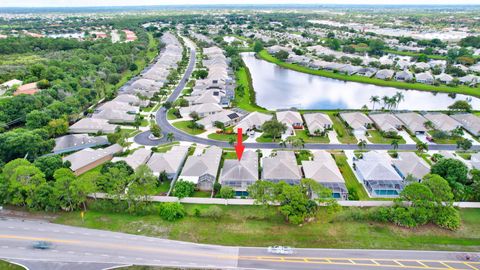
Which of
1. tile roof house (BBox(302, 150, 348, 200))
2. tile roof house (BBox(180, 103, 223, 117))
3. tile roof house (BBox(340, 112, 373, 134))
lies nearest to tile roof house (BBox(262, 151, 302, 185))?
tile roof house (BBox(302, 150, 348, 200))

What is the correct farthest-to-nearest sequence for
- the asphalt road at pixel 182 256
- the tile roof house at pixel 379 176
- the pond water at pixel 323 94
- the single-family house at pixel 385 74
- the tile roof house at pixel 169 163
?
the single-family house at pixel 385 74
the pond water at pixel 323 94
the tile roof house at pixel 169 163
the tile roof house at pixel 379 176
the asphalt road at pixel 182 256

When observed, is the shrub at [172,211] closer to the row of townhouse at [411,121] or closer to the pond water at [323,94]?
the row of townhouse at [411,121]

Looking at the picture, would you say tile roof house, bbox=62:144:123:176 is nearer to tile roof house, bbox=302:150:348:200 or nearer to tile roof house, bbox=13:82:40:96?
tile roof house, bbox=302:150:348:200

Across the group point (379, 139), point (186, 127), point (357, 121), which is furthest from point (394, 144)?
point (186, 127)

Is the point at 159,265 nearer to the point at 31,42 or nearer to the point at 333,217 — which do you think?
the point at 333,217

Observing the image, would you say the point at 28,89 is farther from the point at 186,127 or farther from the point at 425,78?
the point at 425,78

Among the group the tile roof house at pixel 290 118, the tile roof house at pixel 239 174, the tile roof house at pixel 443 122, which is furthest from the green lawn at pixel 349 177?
the tile roof house at pixel 443 122

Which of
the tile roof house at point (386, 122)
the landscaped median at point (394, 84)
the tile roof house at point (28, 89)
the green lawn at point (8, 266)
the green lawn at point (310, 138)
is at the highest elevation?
the landscaped median at point (394, 84)
